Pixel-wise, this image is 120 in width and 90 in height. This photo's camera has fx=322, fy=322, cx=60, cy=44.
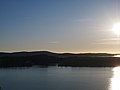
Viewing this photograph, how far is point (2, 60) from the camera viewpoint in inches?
4995

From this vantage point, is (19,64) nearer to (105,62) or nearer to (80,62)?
(80,62)

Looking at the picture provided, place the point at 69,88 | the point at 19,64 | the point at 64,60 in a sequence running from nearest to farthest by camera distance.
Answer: the point at 69,88 → the point at 19,64 → the point at 64,60

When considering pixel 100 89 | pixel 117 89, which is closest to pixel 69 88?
pixel 100 89

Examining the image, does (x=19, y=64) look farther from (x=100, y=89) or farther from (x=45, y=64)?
(x=100, y=89)

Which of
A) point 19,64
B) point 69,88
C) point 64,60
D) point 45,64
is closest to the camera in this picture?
point 69,88

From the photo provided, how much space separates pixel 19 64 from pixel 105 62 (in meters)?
38.2

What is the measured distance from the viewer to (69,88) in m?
38.7

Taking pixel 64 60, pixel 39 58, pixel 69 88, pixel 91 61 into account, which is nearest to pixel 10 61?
pixel 39 58

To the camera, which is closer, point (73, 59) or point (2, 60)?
point (2, 60)

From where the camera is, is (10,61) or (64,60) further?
(64,60)

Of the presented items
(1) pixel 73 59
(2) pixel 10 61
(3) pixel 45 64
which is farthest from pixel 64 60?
(2) pixel 10 61

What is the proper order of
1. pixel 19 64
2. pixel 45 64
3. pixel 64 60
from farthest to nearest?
A: pixel 64 60 → pixel 45 64 → pixel 19 64

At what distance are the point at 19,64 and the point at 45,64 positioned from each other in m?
14.6

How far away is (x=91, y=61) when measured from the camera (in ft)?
454
